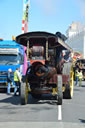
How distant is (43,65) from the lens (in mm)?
12445

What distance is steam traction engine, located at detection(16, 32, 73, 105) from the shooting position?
1227 centimetres

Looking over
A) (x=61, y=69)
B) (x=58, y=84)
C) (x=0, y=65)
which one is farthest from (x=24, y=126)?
(x=0, y=65)

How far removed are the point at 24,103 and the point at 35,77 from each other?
1073 millimetres

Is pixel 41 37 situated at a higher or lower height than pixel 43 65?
higher

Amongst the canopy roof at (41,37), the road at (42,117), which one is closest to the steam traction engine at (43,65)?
the canopy roof at (41,37)

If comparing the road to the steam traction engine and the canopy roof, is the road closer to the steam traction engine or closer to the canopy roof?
the steam traction engine

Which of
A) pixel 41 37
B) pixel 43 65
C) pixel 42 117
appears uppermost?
pixel 41 37

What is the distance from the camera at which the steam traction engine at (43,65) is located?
40.3 ft

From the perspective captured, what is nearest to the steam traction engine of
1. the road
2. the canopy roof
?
the canopy roof

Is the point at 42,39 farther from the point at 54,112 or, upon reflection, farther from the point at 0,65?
the point at 0,65

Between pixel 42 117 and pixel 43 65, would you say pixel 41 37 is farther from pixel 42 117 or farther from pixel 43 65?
pixel 42 117

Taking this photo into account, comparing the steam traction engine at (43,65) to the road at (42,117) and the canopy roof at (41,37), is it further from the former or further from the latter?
the road at (42,117)

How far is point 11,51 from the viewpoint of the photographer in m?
20.2

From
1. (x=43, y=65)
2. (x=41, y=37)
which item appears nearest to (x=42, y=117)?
(x=43, y=65)
